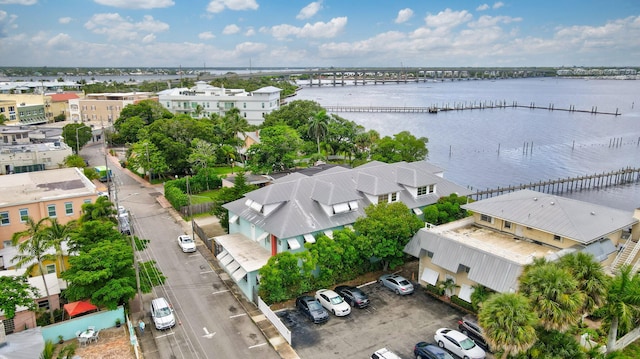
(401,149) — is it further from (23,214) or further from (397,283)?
(23,214)

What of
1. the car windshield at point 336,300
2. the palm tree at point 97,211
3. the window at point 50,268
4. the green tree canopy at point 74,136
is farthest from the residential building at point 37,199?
the green tree canopy at point 74,136

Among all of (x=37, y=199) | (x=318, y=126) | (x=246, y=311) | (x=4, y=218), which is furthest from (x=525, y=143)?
(x=4, y=218)

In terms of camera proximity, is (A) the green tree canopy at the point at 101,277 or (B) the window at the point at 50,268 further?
(B) the window at the point at 50,268

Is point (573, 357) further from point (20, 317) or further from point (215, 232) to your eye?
point (215, 232)

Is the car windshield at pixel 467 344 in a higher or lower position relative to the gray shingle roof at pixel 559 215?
lower

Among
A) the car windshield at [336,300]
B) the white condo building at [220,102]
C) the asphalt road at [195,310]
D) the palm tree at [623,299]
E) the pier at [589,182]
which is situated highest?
the white condo building at [220,102]

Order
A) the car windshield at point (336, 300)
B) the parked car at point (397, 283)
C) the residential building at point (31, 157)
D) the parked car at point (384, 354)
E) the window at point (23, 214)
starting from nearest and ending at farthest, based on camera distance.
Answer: the parked car at point (384, 354) < the car windshield at point (336, 300) < the parked car at point (397, 283) < the window at point (23, 214) < the residential building at point (31, 157)

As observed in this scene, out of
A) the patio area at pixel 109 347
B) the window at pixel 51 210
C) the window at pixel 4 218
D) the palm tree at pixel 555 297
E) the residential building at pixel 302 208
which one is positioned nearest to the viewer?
the palm tree at pixel 555 297

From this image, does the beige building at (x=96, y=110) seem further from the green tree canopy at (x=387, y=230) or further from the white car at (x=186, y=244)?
the green tree canopy at (x=387, y=230)
